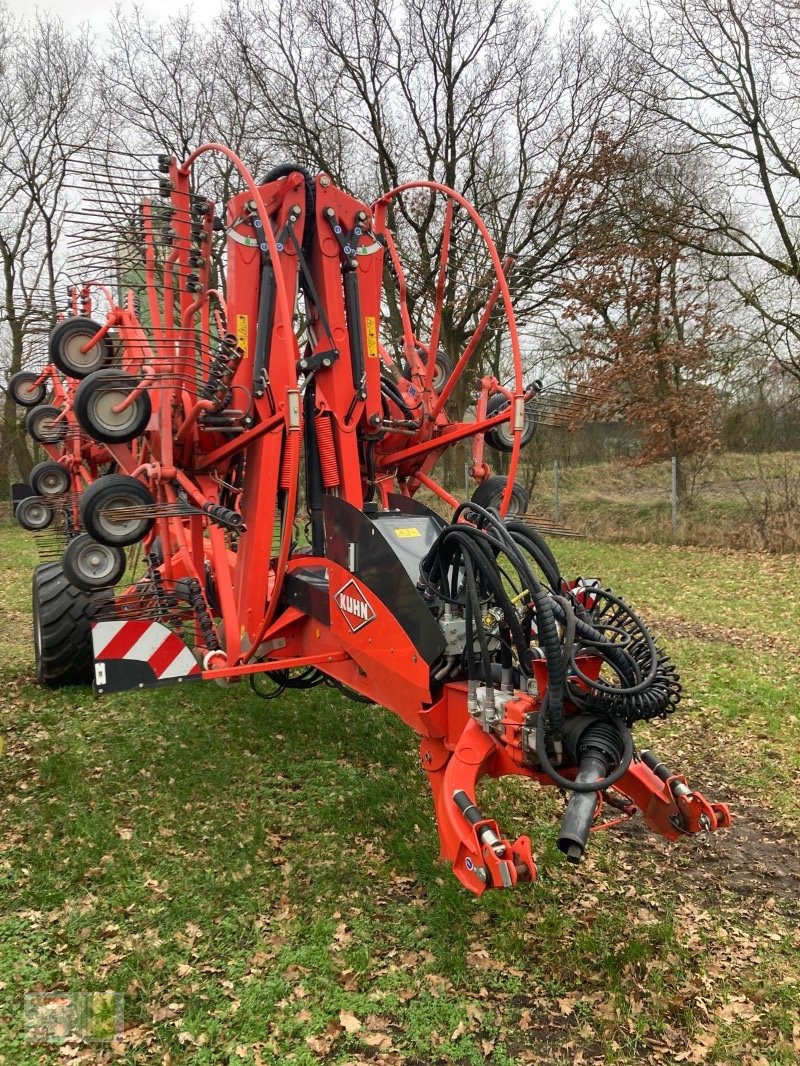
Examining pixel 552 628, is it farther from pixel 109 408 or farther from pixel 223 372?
pixel 109 408

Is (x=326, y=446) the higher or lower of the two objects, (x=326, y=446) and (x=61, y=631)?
the higher

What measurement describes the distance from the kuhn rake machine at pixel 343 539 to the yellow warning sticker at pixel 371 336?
13mm

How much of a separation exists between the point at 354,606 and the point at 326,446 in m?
1.21

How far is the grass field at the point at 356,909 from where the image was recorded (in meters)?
2.81

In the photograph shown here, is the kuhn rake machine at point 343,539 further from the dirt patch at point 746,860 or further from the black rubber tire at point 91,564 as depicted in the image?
the dirt patch at point 746,860

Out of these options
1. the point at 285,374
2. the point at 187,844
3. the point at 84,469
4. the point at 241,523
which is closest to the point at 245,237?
the point at 285,374

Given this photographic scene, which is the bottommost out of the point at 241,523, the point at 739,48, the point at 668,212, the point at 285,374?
the point at 241,523

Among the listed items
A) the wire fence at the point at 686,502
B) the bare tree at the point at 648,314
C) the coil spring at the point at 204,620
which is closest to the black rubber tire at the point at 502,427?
the coil spring at the point at 204,620

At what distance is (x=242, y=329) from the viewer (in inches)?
173

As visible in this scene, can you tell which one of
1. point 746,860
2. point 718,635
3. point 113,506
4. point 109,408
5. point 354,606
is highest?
point 109,408

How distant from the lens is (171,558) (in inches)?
216

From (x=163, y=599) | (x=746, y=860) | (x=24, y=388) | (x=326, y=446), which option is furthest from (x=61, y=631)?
(x=24, y=388)

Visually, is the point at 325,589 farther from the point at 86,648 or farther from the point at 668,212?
the point at 668,212

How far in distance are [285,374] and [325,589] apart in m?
1.25
